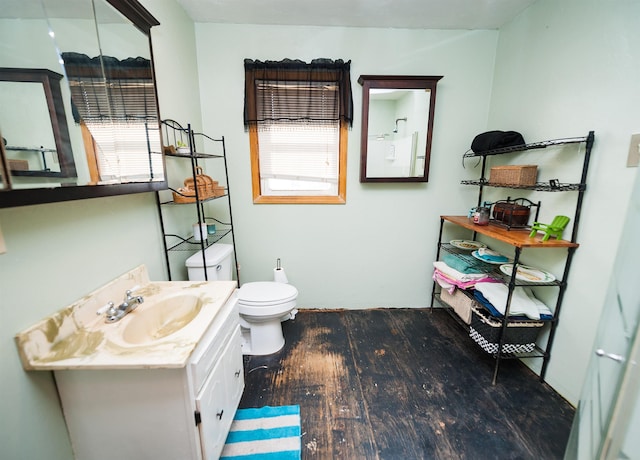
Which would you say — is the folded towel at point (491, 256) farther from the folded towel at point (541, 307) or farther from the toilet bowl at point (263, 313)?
the toilet bowl at point (263, 313)

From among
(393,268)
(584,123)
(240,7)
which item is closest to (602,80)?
(584,123)

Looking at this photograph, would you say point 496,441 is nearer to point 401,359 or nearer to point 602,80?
point 401,359

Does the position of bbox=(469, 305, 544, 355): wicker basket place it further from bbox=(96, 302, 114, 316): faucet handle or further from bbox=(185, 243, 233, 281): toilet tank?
bbox=(96, 302, 114, 316): faucet handle

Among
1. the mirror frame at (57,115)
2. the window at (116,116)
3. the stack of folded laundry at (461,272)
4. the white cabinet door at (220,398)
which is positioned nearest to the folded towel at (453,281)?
the stack of folded laundry at (461,272)

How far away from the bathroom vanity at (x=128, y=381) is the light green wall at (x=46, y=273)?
37 mm

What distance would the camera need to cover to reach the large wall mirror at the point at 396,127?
1977 mm

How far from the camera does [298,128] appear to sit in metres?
2.09

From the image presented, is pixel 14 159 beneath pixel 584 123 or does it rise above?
beneath

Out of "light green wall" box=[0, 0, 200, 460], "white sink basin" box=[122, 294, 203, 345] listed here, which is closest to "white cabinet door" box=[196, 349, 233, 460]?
"white sink basin" box=[122, 294, 203, 345]

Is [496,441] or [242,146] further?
[242,146]

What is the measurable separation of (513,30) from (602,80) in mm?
921

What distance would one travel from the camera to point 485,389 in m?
1.55

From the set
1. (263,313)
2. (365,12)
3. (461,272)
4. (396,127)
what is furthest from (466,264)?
(365,12)

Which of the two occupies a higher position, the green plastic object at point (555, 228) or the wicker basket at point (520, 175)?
the wicker basket at point (520, 175)
